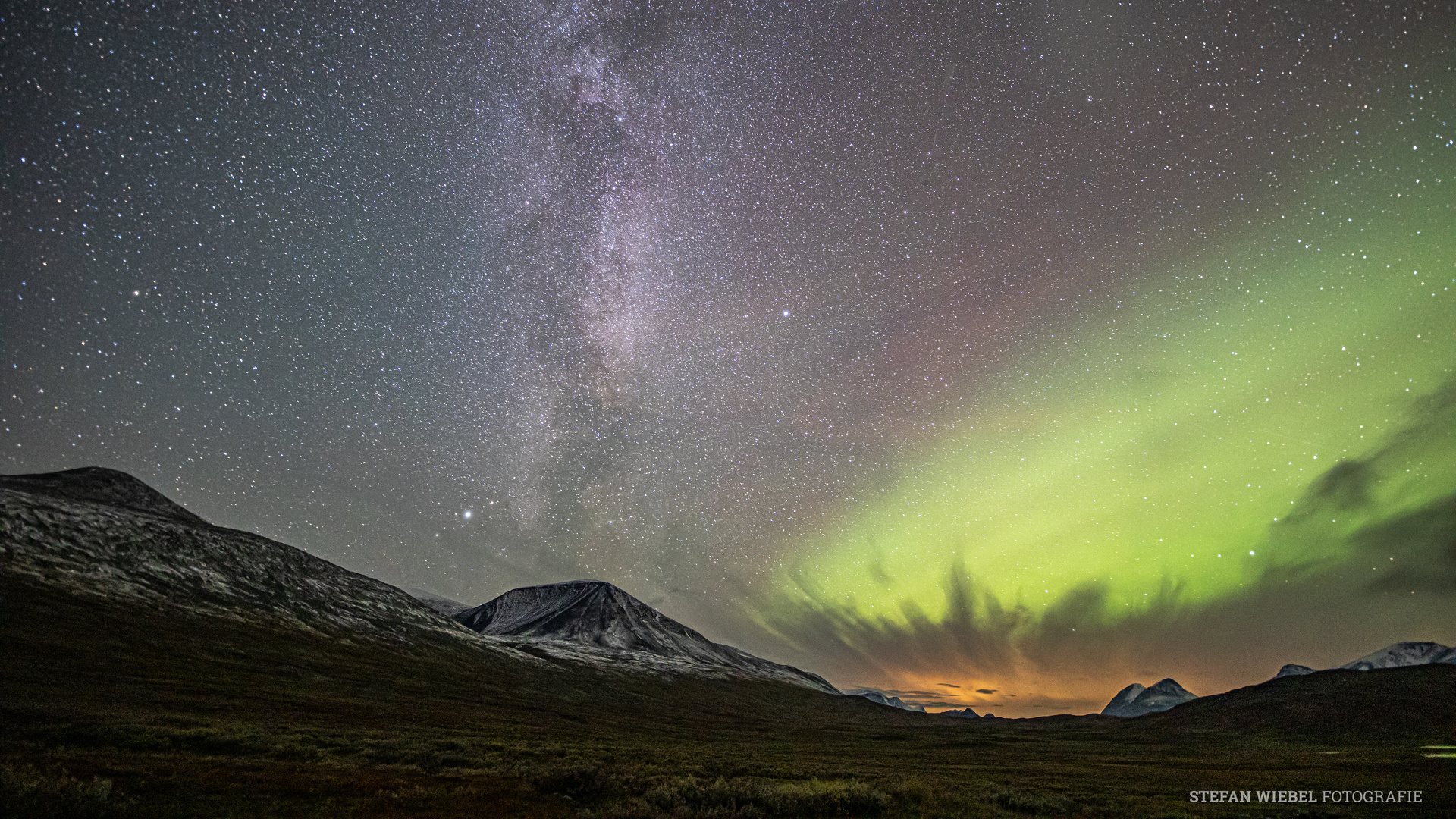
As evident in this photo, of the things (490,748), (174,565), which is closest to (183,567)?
(174,565)

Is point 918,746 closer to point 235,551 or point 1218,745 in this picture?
point 1218,745

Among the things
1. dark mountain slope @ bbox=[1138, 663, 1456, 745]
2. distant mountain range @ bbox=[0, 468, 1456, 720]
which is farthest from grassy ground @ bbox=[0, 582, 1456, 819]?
distant mountain range @ bbox=[0, 468, 1456, 720]

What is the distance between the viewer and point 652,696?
443ft

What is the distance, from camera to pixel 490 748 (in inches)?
1282

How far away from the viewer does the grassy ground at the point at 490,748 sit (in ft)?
56.5

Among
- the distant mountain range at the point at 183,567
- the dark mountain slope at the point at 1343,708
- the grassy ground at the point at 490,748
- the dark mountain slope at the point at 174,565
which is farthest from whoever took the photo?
the dark mountain slope at the point at 1343,708

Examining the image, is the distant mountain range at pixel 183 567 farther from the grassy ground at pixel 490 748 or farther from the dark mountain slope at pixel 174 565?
the grassy ground at pixel 490 748

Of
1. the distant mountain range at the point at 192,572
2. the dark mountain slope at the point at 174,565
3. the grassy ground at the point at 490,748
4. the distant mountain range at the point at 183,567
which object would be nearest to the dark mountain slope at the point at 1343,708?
the grassy ground at the point at 490,748

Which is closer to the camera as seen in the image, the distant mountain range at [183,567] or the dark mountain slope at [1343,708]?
the distant mountain range at [183,567]

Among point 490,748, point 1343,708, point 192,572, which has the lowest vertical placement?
point 490,748

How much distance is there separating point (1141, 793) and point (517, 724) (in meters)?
58.9

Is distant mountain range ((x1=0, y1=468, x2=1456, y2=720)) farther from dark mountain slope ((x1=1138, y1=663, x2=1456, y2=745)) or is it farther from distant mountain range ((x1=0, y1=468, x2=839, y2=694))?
A: dark mountain slope ((x1=1138, y1=663, x2=1456, y2=745))

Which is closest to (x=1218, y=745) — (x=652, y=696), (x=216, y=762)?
(x=652, y=696)

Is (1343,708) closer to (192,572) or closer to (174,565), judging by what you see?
(192,572)
